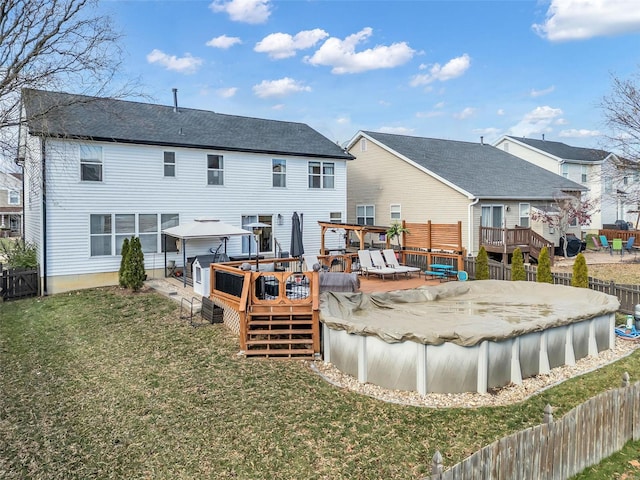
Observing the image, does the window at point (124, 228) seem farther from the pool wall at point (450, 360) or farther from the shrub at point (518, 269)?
the shrub at point (518, 269)

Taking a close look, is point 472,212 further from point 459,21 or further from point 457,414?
point 457,414

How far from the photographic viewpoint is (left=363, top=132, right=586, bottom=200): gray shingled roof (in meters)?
21.2

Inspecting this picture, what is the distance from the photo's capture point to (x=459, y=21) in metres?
19.3

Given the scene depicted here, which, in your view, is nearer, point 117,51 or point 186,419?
→ point 186,419

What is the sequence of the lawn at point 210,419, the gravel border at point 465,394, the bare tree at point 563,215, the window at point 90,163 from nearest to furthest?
the lawn at point 210,419, the gravel border at point 465,394, the window at point 90,163, the bare tree at point 563,215

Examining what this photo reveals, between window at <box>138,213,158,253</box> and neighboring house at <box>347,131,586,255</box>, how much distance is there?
12552mm

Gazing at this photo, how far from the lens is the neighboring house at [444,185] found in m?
20.4

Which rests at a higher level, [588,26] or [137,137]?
Result: [588,26]

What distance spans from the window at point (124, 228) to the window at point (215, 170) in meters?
3.36

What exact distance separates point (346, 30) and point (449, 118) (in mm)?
19258

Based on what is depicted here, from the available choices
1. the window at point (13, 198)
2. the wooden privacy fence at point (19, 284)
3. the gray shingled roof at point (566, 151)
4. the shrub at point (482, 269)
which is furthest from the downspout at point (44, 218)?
the window at point (13, 198)

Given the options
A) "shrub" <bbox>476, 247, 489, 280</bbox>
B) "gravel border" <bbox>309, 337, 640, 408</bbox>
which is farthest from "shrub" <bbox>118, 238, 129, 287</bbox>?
"shrub" <bbox>476, 247, 489, 280</bbox>

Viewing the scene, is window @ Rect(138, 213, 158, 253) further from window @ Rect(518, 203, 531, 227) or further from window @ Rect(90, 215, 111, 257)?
window @ Rect(518, 203, 531, 227)

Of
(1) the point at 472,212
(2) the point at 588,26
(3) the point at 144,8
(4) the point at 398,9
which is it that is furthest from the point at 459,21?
(3) the point at 144,8
